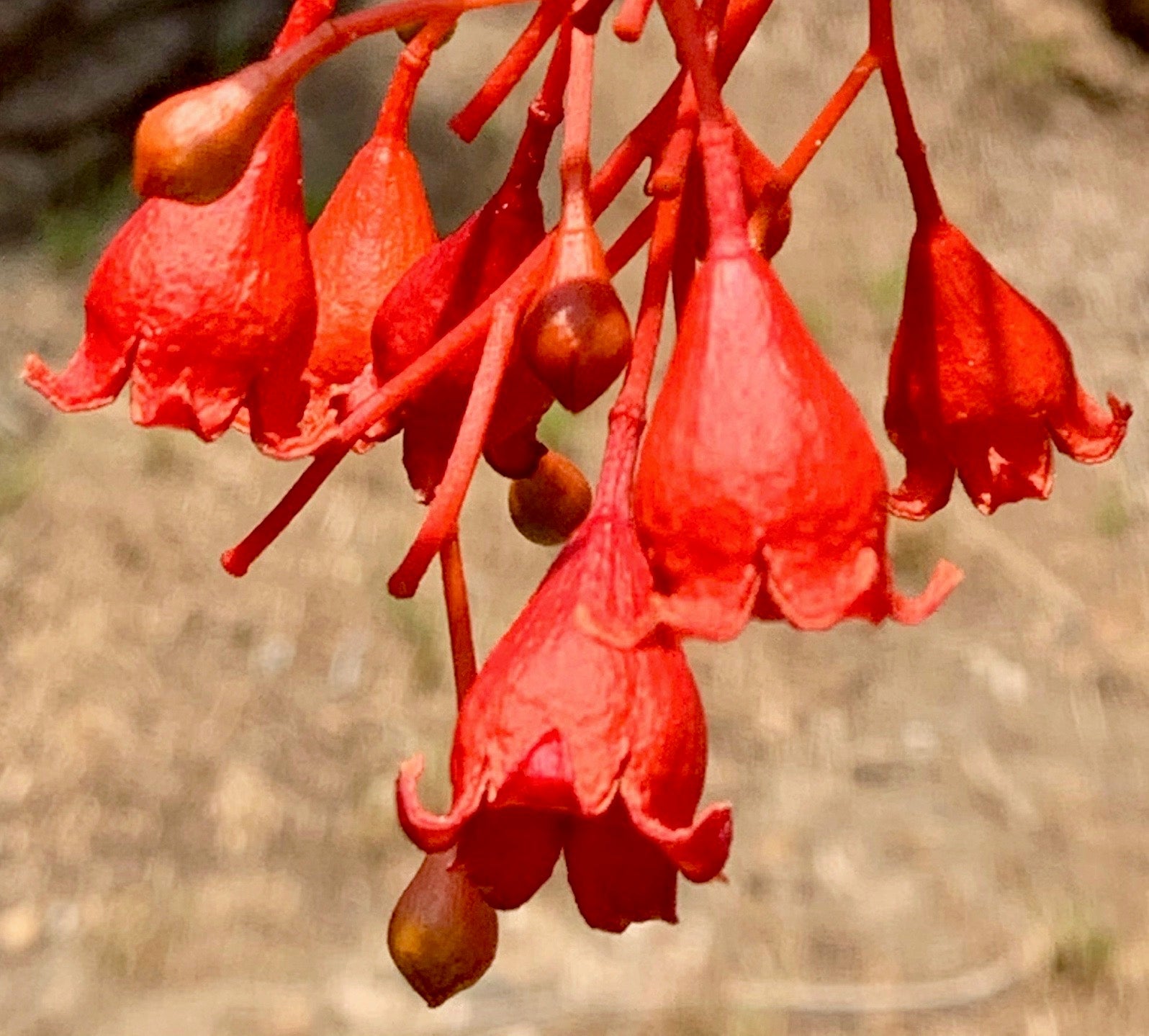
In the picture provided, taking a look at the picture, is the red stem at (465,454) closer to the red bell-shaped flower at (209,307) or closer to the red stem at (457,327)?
the red stem at (457,327)

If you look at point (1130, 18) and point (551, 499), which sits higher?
point (551, 499)

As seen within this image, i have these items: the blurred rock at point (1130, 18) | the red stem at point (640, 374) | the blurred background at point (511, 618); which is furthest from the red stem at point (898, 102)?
the blurred rock at point (1130, 18)

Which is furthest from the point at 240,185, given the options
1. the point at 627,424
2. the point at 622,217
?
the point at 622,217

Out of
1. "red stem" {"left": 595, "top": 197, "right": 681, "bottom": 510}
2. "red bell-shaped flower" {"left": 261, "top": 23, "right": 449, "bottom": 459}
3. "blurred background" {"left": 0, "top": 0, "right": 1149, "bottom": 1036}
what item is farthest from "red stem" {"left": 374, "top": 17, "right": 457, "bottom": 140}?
"blurred background" {"left": 0, "top": 0, "right": 1149, "bottom": 1036}

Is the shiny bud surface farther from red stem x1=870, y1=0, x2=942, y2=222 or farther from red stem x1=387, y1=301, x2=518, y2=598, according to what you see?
red stem x1=870, y1=0, x2=942, y2=222

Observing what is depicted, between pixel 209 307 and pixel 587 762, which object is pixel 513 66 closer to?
pixel 209 307

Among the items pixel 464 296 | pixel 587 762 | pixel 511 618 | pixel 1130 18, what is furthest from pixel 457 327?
pixel 1130 18

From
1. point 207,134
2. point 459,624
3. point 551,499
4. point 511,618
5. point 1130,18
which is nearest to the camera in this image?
point 207,134
